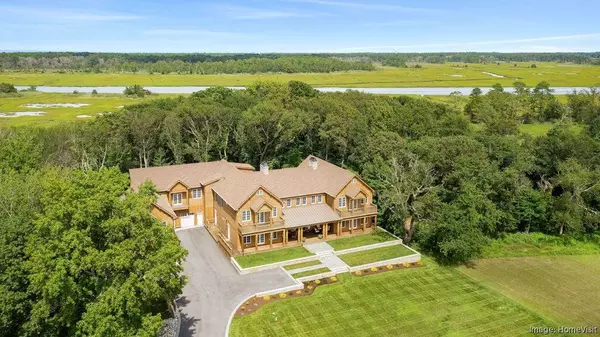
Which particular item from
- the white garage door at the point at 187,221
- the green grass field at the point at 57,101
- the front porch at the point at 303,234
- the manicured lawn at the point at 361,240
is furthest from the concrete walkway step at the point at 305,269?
the green grass field at the point at 57,101

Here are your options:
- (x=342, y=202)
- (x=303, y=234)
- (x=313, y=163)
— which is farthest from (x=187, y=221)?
(x=342, y=202)

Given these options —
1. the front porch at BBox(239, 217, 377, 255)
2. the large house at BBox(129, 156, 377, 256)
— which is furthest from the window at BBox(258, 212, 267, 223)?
the front porch at BBox(239, 217, 377, 255)

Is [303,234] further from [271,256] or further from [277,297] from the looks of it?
[277,297]

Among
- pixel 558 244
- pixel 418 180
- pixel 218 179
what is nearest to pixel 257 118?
pixel 218 179

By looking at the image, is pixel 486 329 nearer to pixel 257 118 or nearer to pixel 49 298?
pixel 49 298

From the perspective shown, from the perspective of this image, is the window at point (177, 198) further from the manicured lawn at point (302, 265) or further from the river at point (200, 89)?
the river at point (200, 89)

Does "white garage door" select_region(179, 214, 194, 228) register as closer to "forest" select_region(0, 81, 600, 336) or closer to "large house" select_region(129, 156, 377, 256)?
"large house" select_region(129, 156, 377, 256)
